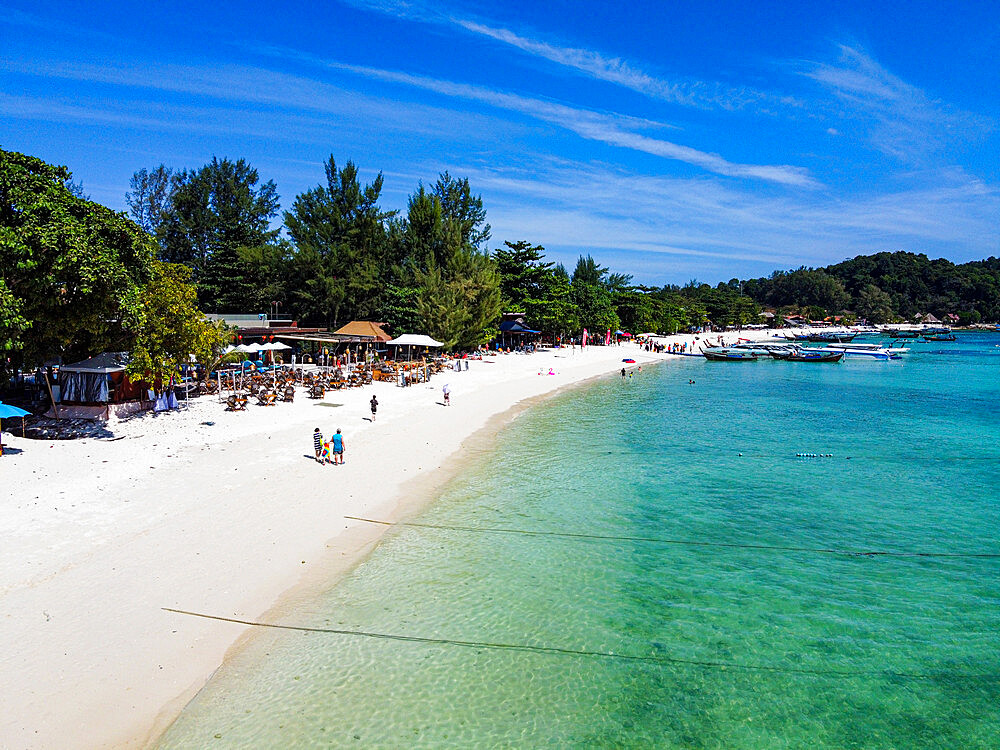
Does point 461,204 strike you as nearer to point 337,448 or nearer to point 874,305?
point 337,448

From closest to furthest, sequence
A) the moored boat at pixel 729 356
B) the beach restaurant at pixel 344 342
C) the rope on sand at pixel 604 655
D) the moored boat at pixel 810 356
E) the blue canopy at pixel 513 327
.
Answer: the rope on sand at pixel 604 655
the beach restaurant at pixel 344 342
the blue canopy at pixel 513 327
the moored boat at pixel 810 356
the moored boat at pixel 729 356

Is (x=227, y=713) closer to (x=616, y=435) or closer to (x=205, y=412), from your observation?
(x=205, y=412)

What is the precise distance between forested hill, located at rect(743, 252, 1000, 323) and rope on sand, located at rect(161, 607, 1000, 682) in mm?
169600

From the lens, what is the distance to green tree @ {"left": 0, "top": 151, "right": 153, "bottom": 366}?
574 inches

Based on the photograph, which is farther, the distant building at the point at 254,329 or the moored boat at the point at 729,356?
the moored boat at the point at 729,356

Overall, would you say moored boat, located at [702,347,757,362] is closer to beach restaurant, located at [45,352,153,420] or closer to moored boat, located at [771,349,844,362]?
moored boat, located at [771,349,844,362]

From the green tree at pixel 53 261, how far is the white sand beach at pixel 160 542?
3.28 m

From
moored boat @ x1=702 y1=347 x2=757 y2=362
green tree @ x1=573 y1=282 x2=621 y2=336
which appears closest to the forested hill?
moored boat @ x1=702 y1=347 x2=757 y2=362

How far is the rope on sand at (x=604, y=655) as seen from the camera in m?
8.41

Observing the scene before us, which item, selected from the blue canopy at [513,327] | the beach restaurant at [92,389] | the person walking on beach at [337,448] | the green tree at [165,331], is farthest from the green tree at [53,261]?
the blue canopy at [513,327]

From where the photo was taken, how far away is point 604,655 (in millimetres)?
8633

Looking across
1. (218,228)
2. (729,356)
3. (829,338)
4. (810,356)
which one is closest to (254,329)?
(218,228)

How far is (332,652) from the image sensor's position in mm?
8328

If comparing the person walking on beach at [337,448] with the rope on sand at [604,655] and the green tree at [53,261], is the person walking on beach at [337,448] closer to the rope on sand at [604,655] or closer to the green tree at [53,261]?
the green tree at [53,261]
